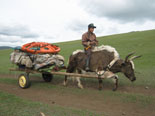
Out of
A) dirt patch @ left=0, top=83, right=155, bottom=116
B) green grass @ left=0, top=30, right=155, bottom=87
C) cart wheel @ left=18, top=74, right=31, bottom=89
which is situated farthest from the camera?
green grass @ left=0, top=30, right=155, bottom=87

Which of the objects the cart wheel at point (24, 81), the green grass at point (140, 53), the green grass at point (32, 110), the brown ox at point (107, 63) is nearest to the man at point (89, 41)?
the brown ox at point (107, 63)

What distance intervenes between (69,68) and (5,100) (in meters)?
3.38

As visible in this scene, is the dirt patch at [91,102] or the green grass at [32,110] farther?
the dirt patch at [91,102]

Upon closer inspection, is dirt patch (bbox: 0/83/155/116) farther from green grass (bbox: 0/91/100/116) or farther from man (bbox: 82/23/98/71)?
man (bbox: 82/23/98/71)

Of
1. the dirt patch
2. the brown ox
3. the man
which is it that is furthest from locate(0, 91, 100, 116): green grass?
the man

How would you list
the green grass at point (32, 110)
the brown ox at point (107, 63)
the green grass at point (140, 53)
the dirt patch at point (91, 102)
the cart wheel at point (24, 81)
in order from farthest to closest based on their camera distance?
the green grass at point (140, 53), the cart wheel at point (24, 81), the brown ox at point (107, 63), the dirt patch at point (91, 102), the green grass at point (32, 110)

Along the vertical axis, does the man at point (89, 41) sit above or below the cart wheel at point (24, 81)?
above

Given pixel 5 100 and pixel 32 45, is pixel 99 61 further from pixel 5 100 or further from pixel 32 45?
pixel 5 100

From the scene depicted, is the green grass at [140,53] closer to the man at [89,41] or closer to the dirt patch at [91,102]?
the dirt patch at [91,102]

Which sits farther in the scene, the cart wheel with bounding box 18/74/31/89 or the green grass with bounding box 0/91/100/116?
the cart wheel with bounding box 18/74/31/89

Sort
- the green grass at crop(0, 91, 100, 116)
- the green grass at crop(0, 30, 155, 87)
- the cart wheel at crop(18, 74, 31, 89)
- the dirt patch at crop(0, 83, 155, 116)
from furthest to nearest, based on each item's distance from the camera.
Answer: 1. the green grass at crop(0, 30, 155, 87)
2. the cart wheel at crop(18, 74, 31, 89)
3. the dirt patch at crop(0, 83, 155, 116)
4. the green grass at crop(0, 91, 100, 116)

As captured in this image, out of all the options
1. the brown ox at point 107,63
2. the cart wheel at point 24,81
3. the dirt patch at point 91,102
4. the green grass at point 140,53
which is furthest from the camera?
the green grass at point 140,53

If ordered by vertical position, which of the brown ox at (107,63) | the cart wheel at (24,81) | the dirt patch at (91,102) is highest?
the brown ox at (107,63)

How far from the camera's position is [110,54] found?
6676 millimetres
